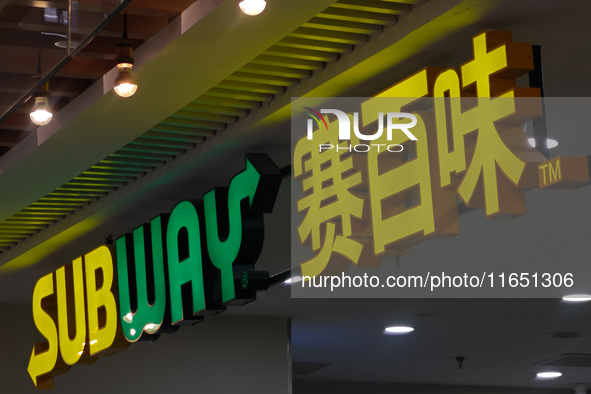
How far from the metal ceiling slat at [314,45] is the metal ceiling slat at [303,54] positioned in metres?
0.03

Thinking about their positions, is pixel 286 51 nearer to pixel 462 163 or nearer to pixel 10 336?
pixel 462 163

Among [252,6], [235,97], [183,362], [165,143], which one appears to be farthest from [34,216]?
[252,6]

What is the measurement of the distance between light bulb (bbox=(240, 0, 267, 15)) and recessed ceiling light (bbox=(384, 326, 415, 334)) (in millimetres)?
5354

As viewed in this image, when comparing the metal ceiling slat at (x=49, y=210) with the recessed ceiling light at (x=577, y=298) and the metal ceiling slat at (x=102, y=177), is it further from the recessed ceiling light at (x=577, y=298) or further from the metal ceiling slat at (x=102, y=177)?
the recessed ceiling light at (x=577, y=298)

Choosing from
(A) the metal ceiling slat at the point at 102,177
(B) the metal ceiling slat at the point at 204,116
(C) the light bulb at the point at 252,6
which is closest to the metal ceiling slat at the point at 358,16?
(C) the light bulb at the point at 252,6

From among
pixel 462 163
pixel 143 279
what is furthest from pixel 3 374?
pixel 462 163

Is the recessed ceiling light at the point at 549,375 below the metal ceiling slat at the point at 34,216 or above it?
below

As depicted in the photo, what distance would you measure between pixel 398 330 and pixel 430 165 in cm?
504

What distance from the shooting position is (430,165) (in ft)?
11.4

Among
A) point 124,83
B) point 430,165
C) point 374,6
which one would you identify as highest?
point 374,6

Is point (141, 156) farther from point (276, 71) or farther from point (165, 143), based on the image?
point (276, 71)

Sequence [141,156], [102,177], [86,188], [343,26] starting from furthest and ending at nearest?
[86,188] < [102,177] < [141,156] < [343,26]

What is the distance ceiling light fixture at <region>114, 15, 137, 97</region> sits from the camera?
142 inches

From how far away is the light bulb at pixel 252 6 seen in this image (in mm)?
3175
